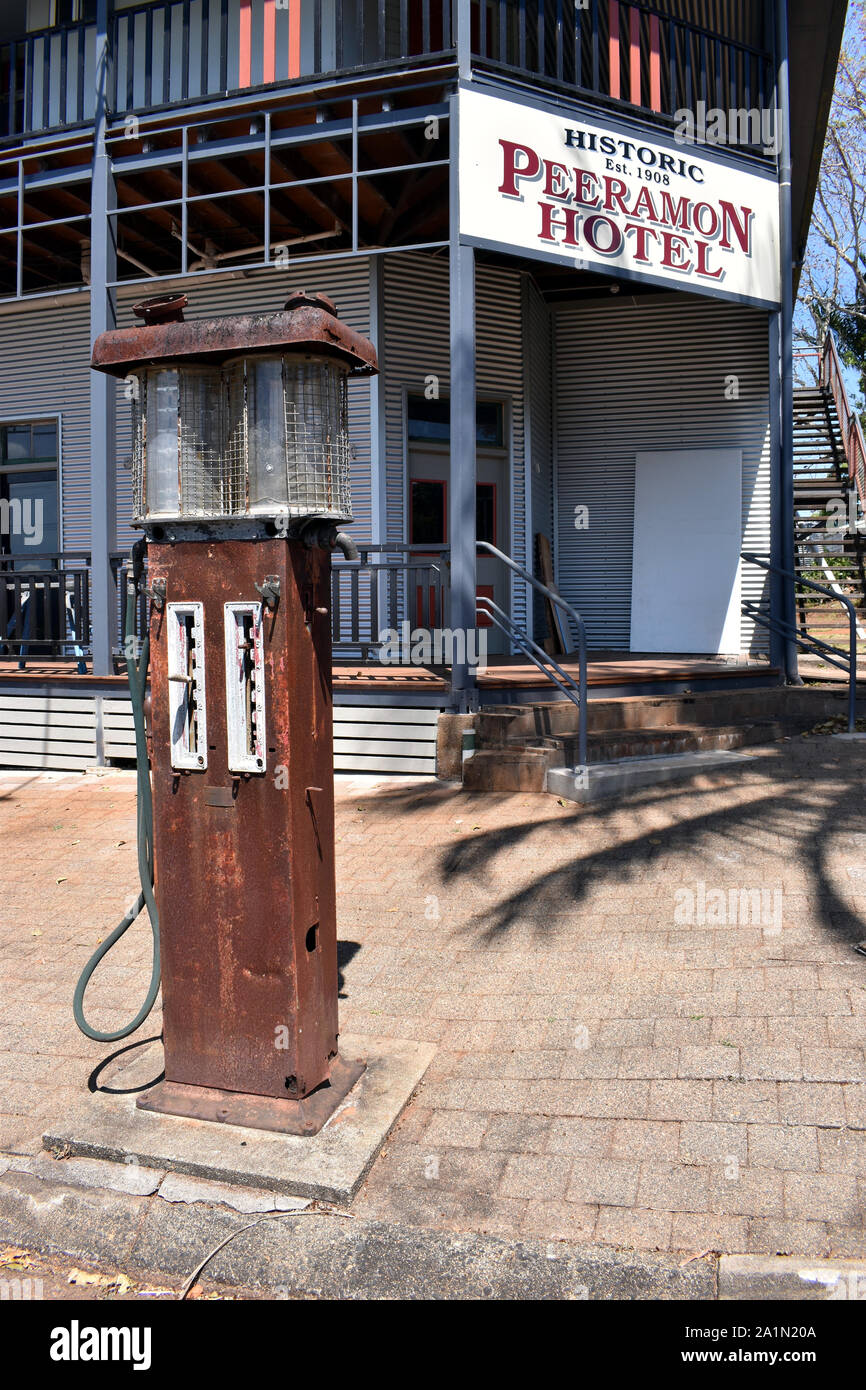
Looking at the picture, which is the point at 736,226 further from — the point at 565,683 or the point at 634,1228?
the point at 634,1228

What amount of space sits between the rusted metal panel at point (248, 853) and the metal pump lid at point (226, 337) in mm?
568

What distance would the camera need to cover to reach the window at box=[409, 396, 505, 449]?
1100 centimetres

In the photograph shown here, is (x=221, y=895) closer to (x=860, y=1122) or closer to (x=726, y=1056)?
(x=726, y=1056)

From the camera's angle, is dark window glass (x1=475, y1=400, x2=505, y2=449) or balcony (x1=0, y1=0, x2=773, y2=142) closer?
balcony (x1=0, y1=0, x2=773, y2=142)

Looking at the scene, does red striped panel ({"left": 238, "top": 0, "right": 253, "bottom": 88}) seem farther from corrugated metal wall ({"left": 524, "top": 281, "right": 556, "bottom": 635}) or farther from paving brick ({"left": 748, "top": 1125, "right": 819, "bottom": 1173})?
paving brick ({"left": 748, "top": 1125, "right": 819, "bottom": 1173})

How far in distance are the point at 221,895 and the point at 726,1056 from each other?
1.83 m

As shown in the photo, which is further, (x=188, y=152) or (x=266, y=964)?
(x=188, y=152)

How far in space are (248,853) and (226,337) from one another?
60.9 inches

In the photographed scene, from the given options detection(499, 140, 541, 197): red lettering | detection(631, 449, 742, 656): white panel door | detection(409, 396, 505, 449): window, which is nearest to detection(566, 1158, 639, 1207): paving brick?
detection(499, 140, 541, 197): red lettering

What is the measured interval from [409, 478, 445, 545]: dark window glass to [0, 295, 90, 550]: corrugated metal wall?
3.93 metres

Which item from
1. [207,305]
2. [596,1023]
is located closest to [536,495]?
[207,305]

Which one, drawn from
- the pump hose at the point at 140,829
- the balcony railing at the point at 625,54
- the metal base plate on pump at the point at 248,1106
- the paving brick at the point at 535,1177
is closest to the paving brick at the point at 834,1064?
the paving brick at the point at 535,1177

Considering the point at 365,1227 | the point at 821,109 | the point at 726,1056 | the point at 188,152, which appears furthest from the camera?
the point at 821,109

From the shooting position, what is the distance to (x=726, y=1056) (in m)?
3.64
